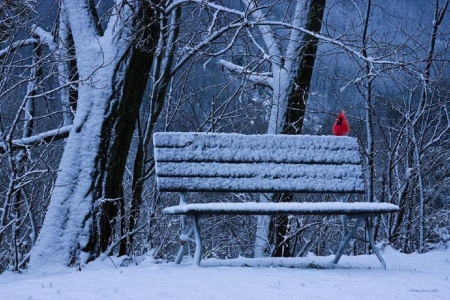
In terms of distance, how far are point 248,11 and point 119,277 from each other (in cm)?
301

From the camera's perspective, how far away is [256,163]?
479cm

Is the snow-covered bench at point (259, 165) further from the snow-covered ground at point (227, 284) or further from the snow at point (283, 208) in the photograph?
the snow-covered ground at point (227, 284)

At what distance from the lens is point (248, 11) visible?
5473 millimetres

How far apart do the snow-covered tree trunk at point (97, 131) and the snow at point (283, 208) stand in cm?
100

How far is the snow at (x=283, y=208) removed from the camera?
3938 mm

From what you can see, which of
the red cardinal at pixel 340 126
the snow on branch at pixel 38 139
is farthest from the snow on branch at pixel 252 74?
the snow on branch at pixel 38 139

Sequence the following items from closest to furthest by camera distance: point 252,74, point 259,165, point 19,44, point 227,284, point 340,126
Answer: point 227,284 < point 259,165 < point 340,126 < point 19,44 < point 252,74

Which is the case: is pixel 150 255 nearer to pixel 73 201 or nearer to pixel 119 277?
pixel 73 201

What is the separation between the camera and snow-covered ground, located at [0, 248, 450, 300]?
3029 millimetres

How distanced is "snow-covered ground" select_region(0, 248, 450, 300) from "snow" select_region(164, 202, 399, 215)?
42cm

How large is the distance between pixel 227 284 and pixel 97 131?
2.16 metres

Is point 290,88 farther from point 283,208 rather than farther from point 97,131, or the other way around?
point 283,208

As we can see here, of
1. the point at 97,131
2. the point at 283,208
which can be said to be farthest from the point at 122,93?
the point at 283,208

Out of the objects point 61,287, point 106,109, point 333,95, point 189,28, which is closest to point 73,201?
point 106,109
